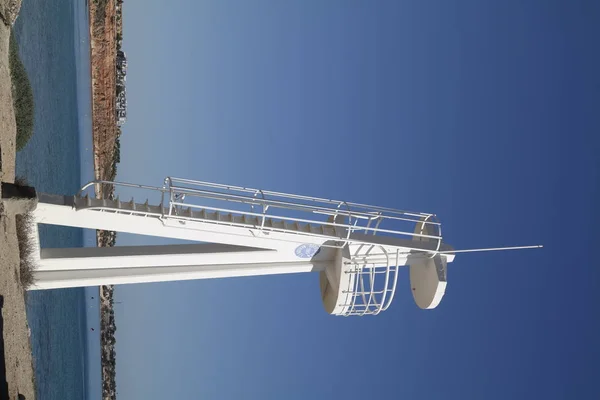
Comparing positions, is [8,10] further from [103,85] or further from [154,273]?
[103,85]

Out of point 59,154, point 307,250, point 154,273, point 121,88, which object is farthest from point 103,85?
point 307,250

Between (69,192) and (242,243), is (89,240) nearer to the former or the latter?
(69,192)

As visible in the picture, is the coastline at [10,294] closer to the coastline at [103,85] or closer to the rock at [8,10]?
the rock at [8,10]

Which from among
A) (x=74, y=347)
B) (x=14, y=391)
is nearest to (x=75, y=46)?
(x=74, y=347)

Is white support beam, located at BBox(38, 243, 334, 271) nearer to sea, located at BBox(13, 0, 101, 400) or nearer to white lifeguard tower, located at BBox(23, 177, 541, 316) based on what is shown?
white lifeguard tower, located at BBox(23, 177, 541, 316)

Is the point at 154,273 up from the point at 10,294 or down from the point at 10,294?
up

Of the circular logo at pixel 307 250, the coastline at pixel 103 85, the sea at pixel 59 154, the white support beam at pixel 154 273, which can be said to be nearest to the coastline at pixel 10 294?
the white support beam at pixel 154 273
